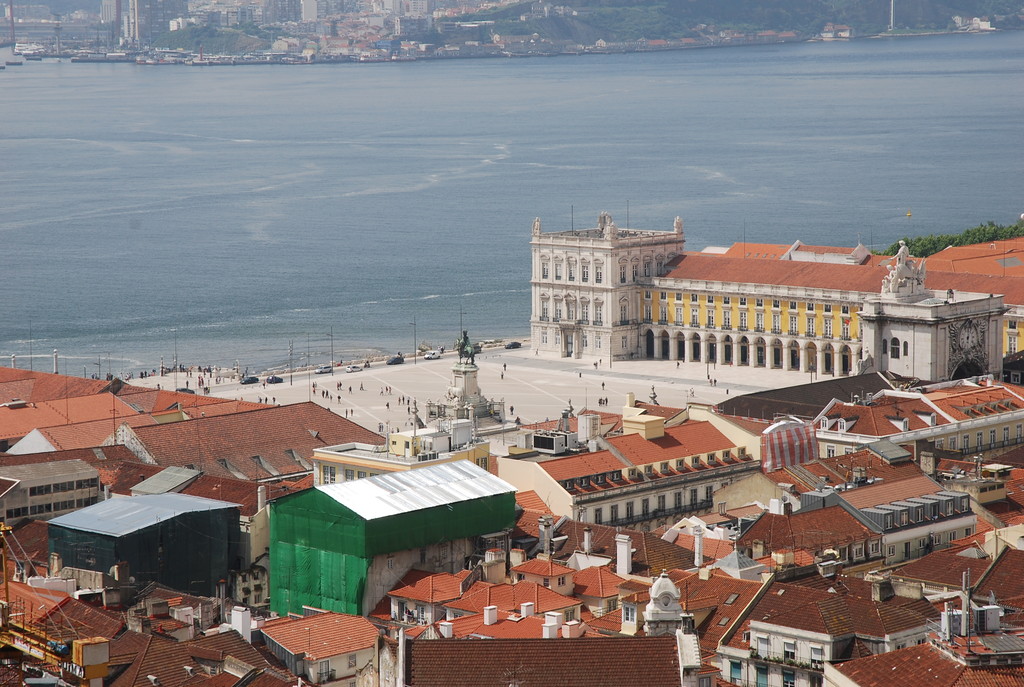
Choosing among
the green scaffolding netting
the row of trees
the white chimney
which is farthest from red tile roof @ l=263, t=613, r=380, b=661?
the row of trees

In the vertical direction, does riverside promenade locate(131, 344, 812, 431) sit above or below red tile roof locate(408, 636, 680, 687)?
below

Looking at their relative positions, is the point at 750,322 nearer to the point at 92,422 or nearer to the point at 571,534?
the point at 92,422

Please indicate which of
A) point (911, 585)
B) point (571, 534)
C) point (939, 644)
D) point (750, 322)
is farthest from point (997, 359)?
point (939, 644)

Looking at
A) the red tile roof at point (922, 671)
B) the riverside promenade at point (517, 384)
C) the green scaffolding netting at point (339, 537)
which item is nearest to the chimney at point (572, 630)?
the red tile roof at point (922, 671)

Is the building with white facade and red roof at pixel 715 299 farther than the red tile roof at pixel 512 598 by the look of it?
Yes

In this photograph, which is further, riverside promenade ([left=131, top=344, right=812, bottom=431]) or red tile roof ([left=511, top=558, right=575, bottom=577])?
riverside promenade ([left=131, top=344, right=812, bottom=431])

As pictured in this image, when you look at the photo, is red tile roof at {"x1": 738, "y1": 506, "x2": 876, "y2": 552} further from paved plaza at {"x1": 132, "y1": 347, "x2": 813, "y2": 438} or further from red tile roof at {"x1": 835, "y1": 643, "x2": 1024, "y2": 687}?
paved plaza at {"x1": 132, "y1": 347, "x2": 813, "y2": 438}

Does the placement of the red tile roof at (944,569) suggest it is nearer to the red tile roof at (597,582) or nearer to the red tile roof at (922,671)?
the red tile roof at (597,582)
